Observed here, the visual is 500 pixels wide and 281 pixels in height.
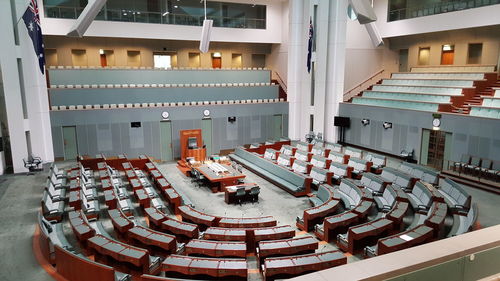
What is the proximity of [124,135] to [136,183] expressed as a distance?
21.3 ft

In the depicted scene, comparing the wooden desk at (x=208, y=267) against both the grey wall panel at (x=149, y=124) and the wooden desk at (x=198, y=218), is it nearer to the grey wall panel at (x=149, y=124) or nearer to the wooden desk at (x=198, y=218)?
the wooden desk at (x=198, y=218)

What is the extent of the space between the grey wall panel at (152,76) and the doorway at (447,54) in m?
10.9

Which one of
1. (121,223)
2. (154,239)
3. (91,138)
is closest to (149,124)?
(91,138)

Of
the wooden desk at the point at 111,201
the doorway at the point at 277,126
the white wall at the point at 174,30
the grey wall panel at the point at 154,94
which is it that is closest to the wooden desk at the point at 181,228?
the wooden desk at the point at 111,201

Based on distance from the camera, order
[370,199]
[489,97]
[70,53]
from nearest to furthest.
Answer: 1. [370,199]
2. [489,97]
3. [70,53]

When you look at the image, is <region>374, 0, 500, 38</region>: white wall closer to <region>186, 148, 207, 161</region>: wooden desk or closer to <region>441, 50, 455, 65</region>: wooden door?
<region>441, 50, 455, 65</region>: wooden door

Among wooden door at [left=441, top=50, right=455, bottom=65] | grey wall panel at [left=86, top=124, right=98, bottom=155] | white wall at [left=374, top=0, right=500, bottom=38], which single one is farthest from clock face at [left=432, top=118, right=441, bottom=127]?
grey wall panel at [left=86, top=124, right=98, bottom=155]

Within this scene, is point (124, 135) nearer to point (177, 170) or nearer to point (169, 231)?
point (177, 170)

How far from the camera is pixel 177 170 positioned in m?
17.4

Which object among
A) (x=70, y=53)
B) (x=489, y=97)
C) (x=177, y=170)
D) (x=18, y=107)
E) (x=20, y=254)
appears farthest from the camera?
(x=70, y=53)

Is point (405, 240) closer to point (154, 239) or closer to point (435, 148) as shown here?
point (154, 239)

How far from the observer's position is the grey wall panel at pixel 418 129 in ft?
45.7

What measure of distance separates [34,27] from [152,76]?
644cm

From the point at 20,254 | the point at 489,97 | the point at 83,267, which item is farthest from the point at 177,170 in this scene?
the point at 489,97
